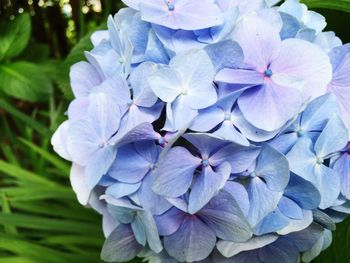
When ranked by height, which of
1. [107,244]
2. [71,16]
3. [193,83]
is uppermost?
[193,83]

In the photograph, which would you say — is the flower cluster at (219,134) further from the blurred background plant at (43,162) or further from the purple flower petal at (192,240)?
the blurred background plant at (43,162)

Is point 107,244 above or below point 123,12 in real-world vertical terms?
below

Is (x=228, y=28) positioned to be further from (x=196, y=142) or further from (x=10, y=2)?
(x=10, y=2)

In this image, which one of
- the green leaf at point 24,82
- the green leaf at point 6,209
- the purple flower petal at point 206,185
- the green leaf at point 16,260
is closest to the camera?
the purple flower petal at point 206,185

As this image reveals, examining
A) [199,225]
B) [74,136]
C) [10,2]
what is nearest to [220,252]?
[199,225]

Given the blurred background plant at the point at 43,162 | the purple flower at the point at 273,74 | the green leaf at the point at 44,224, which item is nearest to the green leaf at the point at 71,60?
the blurred background plant at the point at 43,162

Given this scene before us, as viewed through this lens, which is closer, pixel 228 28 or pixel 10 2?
pixel 228 28

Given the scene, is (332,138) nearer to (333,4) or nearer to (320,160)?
(320,160)

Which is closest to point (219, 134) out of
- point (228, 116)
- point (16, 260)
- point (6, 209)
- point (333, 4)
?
point (228, 116)
